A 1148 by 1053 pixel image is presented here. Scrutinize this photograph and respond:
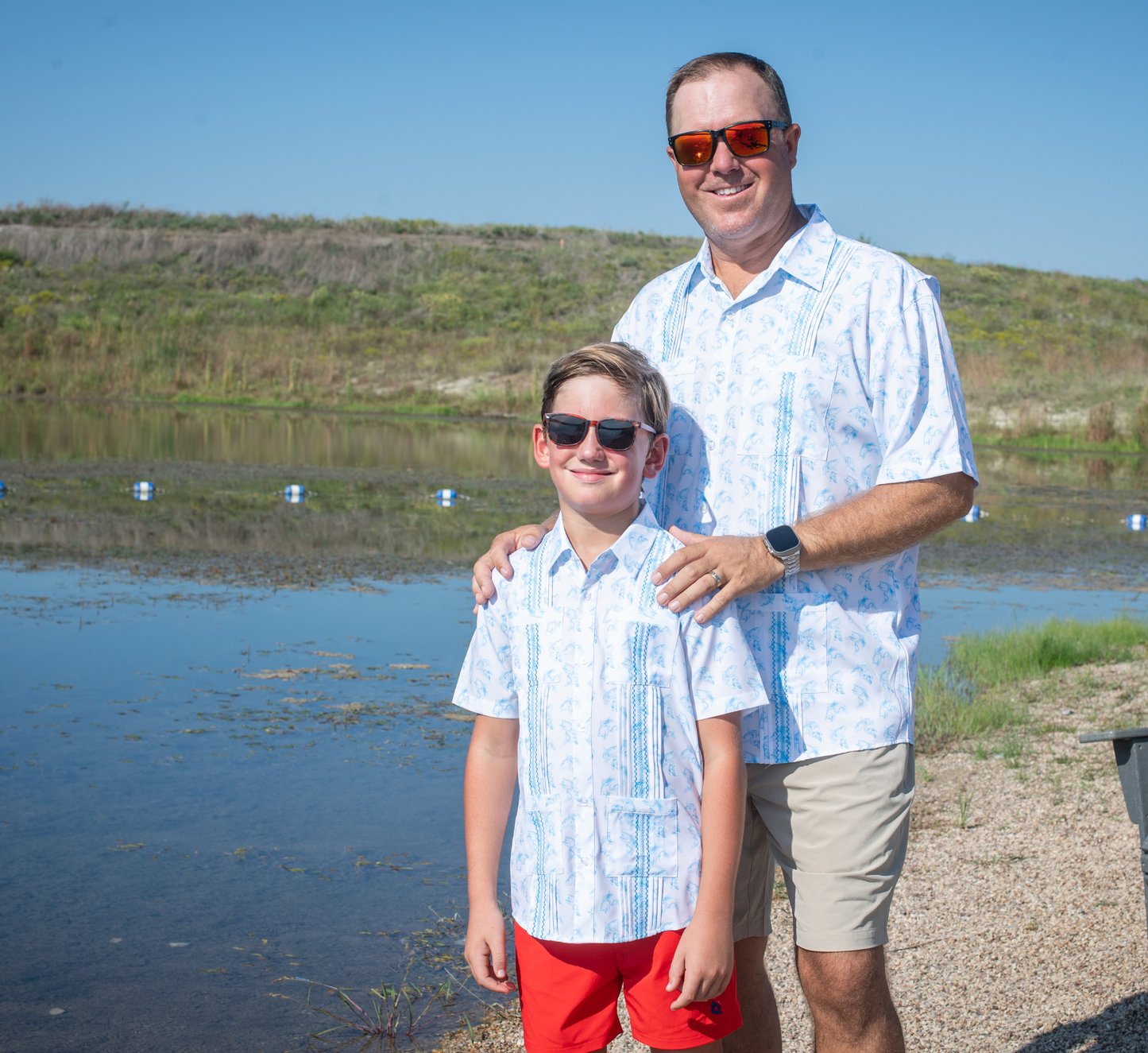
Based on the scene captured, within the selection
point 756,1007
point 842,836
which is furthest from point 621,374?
point 756,1007

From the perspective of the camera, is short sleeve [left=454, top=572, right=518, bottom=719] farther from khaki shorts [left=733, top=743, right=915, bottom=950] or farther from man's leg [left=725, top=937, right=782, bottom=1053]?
man's leg [left=725, top=937, right=782, bottom=1053]

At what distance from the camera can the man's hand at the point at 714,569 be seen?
214cm

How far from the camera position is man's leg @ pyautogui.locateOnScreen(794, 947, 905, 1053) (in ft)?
7.53

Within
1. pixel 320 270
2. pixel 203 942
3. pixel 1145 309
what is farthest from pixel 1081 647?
pixel 1145 309

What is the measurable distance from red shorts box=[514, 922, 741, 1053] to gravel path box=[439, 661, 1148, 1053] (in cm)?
121

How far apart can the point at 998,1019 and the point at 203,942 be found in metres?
2.38

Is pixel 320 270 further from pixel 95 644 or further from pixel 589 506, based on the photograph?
pixel 589 506

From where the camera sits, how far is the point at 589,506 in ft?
7.45

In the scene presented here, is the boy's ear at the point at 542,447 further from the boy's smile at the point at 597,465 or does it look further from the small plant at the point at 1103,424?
the small plant at the point at 1103,424

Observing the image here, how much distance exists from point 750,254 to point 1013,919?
2.57 m

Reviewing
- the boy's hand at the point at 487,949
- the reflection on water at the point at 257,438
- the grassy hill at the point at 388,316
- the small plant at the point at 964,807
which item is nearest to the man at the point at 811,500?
the boy's hand at the point at 487,949

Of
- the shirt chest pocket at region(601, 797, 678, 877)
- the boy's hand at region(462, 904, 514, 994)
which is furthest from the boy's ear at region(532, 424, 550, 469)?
the boy's hand at region(462, 904, 514, 994)

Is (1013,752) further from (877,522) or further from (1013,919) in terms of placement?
(877,522)

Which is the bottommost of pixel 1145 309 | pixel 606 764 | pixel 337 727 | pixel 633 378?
pixel 337 727
